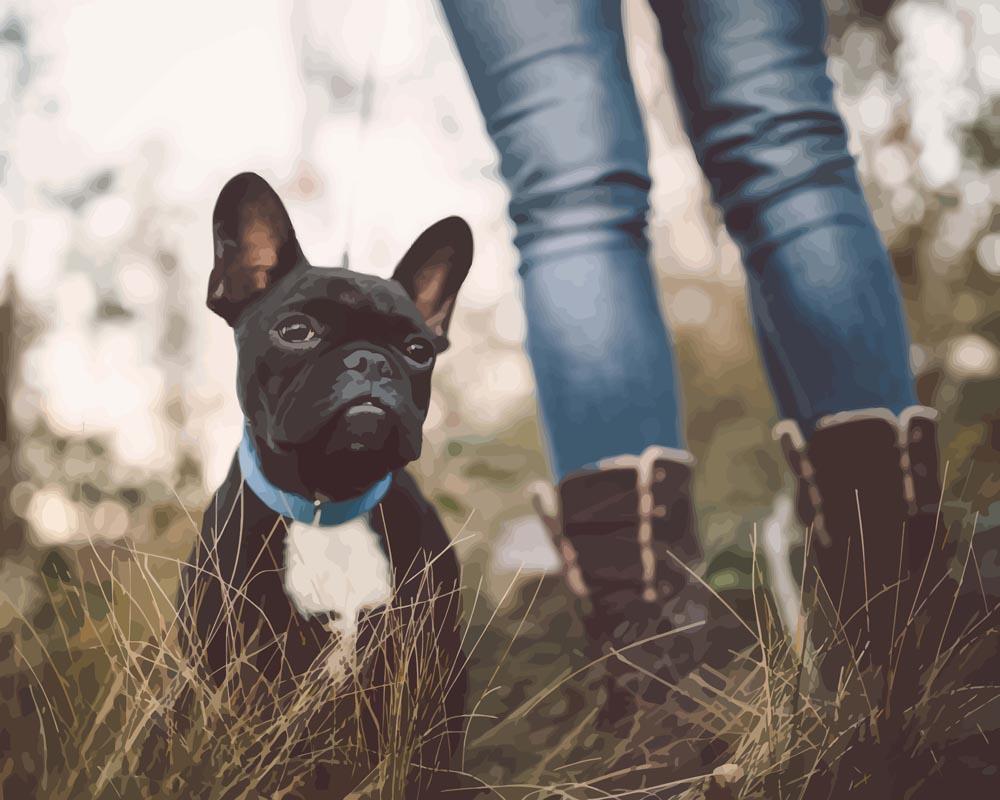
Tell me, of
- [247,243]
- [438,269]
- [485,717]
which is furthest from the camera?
[438,269]

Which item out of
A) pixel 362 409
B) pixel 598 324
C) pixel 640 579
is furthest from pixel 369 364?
pixel 640 579

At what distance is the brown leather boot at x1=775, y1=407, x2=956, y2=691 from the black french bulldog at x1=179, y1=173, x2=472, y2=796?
506 mm

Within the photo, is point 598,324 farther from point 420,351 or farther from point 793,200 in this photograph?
point 793,200

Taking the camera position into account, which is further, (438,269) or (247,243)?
(438,269)

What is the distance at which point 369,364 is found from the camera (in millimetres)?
1162

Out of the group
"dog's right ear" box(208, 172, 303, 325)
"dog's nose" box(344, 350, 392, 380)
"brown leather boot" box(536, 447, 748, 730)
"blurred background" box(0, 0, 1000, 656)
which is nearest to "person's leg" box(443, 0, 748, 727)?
"brown leather boot" box(536, 447, 748, 730)

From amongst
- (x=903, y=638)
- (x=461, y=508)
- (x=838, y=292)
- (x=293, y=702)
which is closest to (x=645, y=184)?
(x=838, y=292)

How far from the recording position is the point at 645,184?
4.27ft

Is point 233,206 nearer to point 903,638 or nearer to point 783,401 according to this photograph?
point 783,401

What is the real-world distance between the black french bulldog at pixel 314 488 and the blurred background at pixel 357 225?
0.40 feet

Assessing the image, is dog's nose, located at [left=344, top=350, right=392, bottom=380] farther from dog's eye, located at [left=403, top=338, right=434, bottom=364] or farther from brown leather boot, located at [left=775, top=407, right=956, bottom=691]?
brown leather boot, located at [left=775, top=407, right=956, bottom=691]

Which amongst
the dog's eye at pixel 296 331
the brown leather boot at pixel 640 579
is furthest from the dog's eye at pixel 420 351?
the brown leather boot at pixel 640 579

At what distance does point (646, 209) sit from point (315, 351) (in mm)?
526

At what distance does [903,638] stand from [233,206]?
40.8 inches
